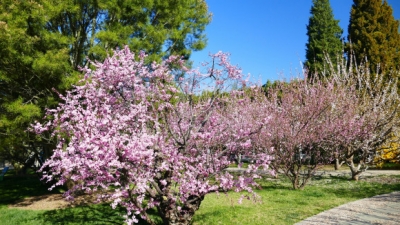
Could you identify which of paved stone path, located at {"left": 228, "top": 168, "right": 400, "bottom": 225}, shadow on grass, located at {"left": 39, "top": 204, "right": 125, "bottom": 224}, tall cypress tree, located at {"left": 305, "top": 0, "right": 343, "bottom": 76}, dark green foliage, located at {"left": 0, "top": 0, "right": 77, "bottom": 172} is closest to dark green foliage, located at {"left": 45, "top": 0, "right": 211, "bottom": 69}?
dark green foliage, located at {"left": 0, "top": 0, "right": 77, "bottom": 172}

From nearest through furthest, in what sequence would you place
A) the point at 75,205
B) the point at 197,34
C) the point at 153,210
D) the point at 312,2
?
the point at 153,210 → the point at 75,205 → the point at 197,34 → the point at 312,2

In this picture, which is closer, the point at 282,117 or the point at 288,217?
the point at 288,217

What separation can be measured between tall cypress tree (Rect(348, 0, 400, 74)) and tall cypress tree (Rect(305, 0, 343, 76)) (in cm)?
419

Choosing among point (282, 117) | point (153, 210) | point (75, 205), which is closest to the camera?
point (153, 210)

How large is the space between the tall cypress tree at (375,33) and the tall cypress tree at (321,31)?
13.7ft

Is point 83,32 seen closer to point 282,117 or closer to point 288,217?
point 282,117

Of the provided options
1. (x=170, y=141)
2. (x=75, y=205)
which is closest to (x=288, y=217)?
(x=170, y=141)

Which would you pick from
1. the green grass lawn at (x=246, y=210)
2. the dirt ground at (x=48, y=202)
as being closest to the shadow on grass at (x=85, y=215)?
the green grass lawn at (x=246, y=210)

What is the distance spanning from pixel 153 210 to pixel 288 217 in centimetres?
377

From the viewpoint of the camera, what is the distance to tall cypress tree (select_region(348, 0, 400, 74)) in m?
24.7

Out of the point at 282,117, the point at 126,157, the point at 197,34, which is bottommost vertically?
the point at 126,157

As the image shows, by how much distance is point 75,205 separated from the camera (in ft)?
32.5

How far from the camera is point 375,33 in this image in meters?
25.1

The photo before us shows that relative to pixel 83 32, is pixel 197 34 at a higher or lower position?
higher
